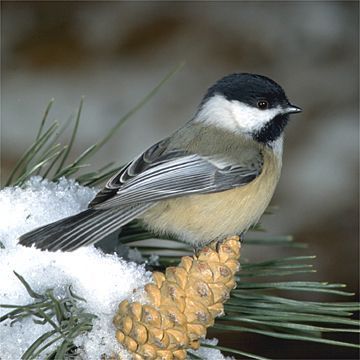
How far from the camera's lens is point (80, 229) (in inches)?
34.3

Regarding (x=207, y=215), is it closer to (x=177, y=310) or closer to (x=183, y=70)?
(x=177, y=310)

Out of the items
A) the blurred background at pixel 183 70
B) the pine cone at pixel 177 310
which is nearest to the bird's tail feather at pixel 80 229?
the pine cone at pixel 177 310

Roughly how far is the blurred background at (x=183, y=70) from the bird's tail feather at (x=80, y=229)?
1012 millimetres

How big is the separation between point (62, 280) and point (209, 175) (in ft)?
1.35

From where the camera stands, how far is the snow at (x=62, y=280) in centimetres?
75

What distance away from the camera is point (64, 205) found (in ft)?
3.09

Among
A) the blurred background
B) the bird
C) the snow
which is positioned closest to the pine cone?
the snow

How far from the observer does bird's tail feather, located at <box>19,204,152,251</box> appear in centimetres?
81

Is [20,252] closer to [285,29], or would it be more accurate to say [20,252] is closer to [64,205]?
[64,205]

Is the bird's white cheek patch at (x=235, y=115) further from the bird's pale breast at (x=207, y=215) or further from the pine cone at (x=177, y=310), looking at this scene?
the pine cone at (x=177, y=310)

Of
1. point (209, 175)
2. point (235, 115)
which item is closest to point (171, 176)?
point (209, 175)

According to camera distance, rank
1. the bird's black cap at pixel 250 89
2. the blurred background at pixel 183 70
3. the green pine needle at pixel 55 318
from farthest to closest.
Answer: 1. the blurred background at pixel 183 70
2. the bird's black cap at pixel 250 89
3. the green pine needle at pixel 55 318

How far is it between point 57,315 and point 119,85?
1391mm

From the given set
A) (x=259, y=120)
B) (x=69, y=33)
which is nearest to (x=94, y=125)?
(x=69, y=33)
